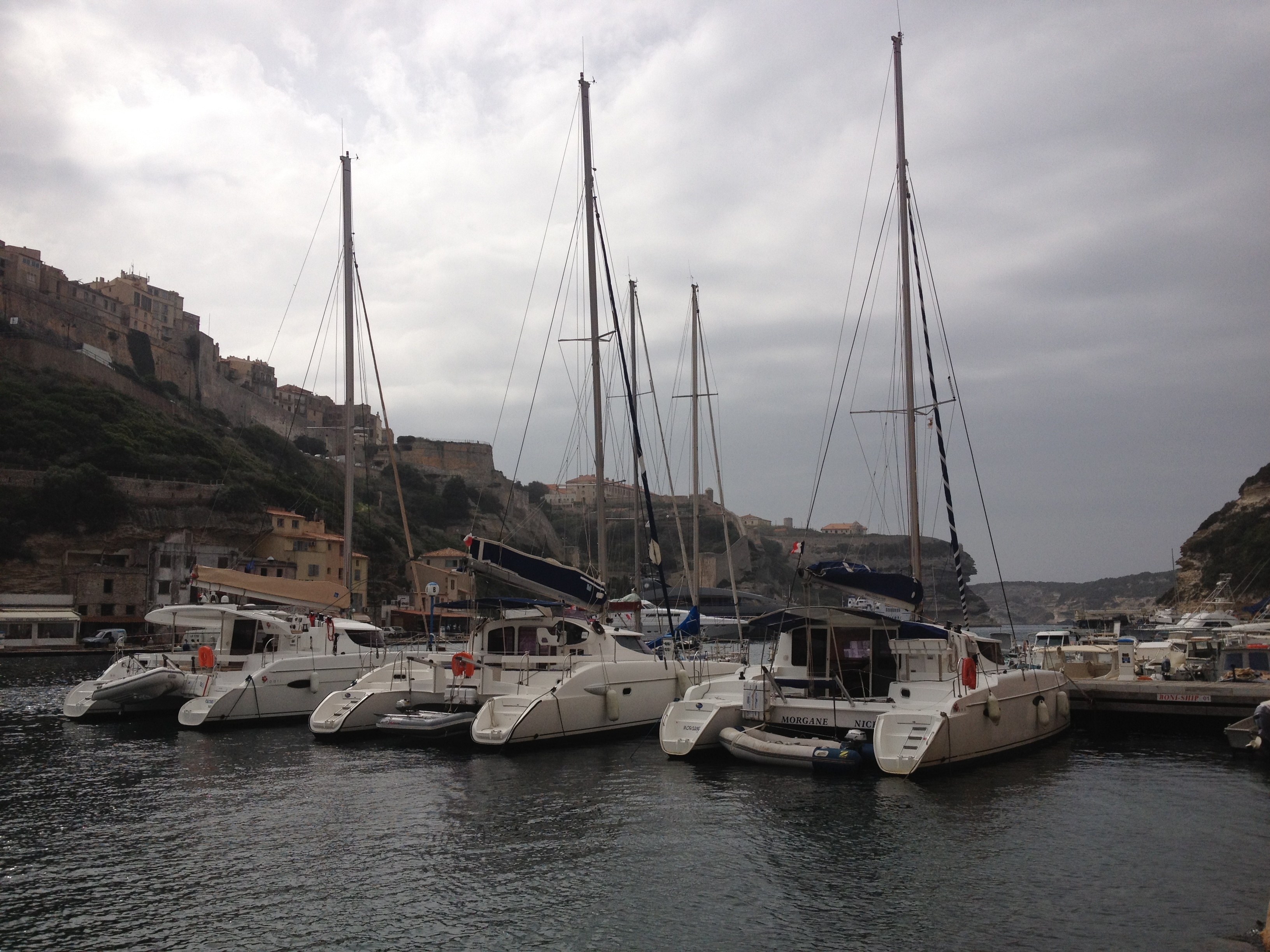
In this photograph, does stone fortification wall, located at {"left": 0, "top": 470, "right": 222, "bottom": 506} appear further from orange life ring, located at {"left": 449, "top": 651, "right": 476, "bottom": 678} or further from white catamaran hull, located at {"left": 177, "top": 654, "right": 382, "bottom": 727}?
orange life ring, located at {"left": 449, "top": 651, "right": 476, "bottom": 678}

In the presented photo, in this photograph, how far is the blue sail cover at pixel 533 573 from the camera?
56.1 feet

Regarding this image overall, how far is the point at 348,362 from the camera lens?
1042 inches

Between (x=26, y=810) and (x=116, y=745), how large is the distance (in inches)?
219

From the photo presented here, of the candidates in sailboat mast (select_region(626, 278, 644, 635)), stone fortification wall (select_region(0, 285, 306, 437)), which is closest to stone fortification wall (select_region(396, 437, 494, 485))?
stone fortification wall (select_region(0, 285, 306, 437))

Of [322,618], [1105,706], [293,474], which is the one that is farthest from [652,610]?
[293,474]

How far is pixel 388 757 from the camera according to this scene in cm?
1534

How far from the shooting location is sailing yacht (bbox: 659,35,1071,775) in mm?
12984

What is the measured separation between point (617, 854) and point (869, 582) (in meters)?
7.03

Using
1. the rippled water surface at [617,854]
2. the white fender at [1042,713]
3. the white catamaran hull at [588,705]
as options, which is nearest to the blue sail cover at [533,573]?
the white catamaran hull at [588,705]

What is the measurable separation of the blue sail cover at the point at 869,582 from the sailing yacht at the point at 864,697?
0.02 m

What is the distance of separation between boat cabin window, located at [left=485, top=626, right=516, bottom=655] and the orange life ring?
27.2 inches

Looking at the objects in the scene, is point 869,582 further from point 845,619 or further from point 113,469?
point 113,469

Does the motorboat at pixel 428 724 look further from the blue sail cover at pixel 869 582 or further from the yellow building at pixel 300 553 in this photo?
the yellow building at pixel 300 553

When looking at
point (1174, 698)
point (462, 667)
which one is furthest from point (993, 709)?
point (462, 667)
